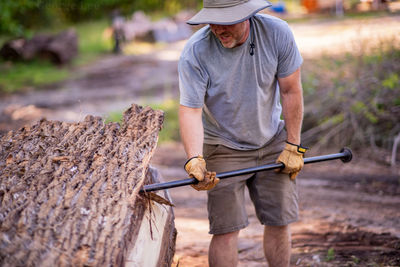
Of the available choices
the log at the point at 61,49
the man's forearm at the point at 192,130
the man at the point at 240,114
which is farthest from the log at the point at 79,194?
the log at the point at 61,49

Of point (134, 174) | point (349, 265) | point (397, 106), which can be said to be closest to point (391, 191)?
point (397, 106)

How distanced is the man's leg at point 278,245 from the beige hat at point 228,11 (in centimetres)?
144

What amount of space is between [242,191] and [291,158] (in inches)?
15.7

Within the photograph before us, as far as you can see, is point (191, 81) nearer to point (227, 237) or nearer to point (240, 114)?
point (240, 114)

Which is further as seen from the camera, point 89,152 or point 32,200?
point 89,152

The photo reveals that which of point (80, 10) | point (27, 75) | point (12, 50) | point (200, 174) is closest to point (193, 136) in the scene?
point (200, 174)

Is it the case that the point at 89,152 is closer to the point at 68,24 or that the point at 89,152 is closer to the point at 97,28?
the point at 97,28

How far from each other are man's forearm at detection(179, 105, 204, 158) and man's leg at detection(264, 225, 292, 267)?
2.72 ft

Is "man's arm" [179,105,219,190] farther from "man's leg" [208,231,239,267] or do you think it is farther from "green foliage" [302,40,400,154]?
"green foliage" [302,40,400,154]

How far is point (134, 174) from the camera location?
2.55m

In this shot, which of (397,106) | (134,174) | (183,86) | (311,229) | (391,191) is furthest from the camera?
(397,106)

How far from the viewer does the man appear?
2721 mm

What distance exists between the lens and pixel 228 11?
2.65m

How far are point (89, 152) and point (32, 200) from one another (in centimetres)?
53
